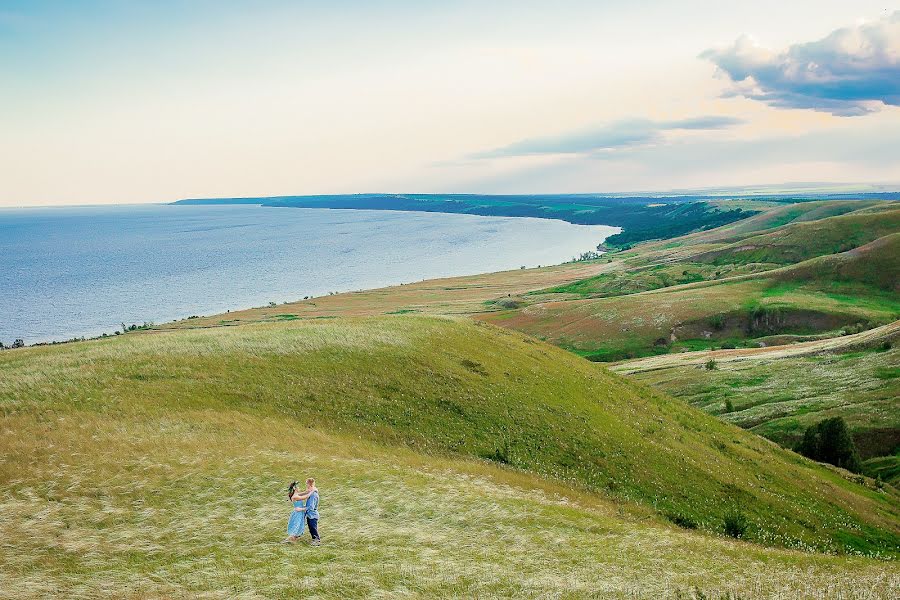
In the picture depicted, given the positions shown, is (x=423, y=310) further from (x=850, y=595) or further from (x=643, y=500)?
(x=850, y=595)

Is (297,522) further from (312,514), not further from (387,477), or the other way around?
(387,477)

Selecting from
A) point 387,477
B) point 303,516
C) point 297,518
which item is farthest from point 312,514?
point 387,477

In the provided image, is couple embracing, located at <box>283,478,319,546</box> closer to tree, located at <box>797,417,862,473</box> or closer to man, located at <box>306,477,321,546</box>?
man, located at <box>306,477,321,546</box>

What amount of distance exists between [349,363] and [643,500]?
20902mm

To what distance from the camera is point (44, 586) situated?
56.0ft

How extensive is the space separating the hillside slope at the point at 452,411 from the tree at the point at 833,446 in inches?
227

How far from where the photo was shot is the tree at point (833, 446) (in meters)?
51.6

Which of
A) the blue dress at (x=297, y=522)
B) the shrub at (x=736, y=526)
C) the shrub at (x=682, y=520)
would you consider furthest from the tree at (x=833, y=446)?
the blue dress at (x=297, y=522)

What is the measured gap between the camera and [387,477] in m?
28.1

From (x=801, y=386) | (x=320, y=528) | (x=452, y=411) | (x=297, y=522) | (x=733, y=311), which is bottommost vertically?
(x=801, y=386)

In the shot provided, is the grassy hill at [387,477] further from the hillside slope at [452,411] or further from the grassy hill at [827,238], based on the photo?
the grassy hill at [827,238]

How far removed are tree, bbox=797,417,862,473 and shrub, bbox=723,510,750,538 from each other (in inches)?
1019

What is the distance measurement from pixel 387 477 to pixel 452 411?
35.2 feet

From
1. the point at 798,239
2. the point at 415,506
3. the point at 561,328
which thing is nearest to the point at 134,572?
the point at 415,506
